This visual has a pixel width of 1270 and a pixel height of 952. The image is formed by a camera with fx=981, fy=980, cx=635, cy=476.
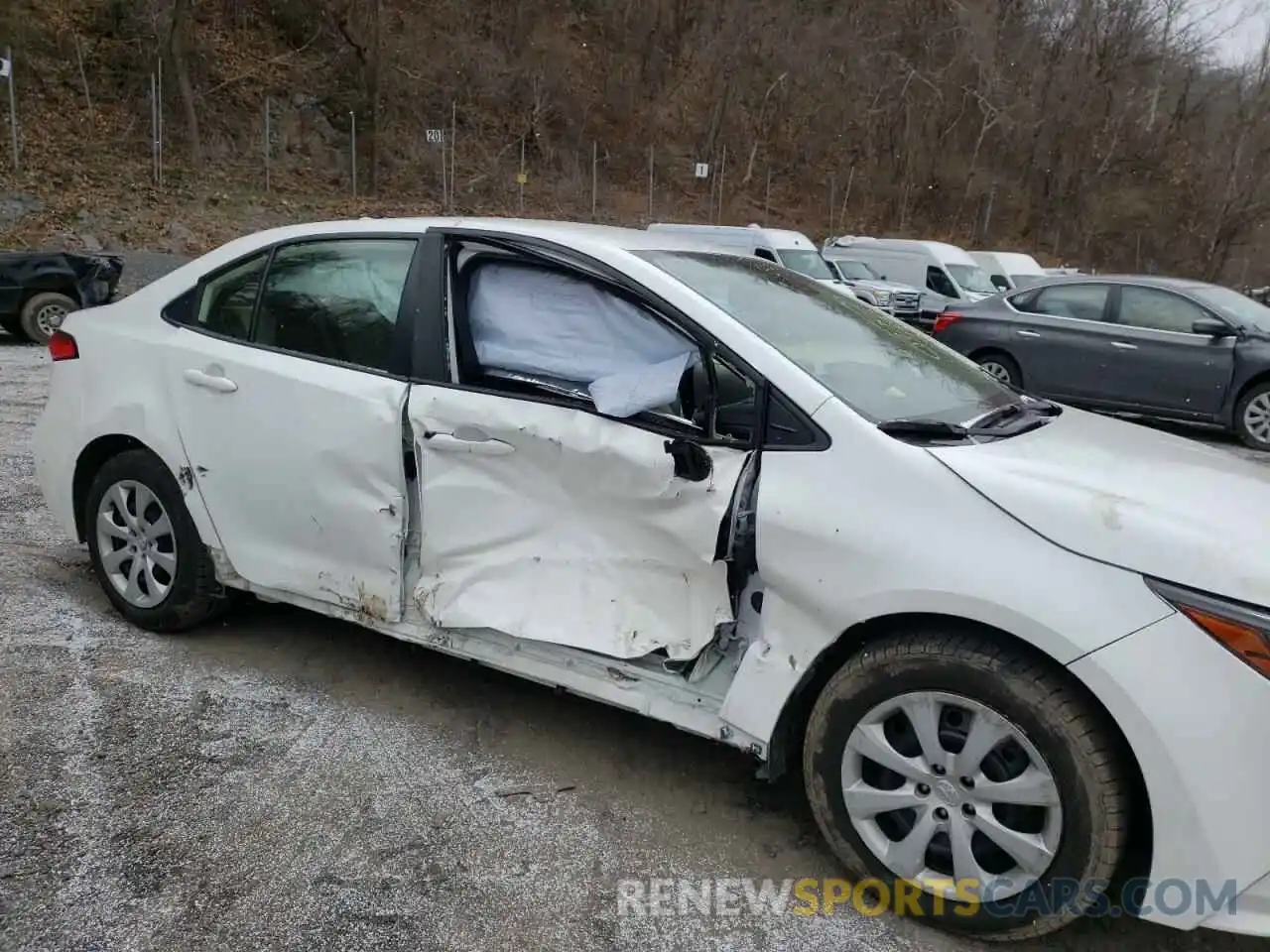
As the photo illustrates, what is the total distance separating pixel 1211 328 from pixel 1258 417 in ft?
3.09

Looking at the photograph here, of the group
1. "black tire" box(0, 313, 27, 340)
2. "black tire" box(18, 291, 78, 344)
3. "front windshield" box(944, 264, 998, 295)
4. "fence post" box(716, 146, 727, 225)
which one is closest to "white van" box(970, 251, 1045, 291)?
"front windshield" box(944, 264, 998, 295)

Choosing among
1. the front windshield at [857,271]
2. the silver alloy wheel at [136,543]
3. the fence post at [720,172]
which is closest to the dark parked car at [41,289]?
the silver alloy wheel at [136,543]

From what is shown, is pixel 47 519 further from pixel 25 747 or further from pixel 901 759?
pixel 901 759

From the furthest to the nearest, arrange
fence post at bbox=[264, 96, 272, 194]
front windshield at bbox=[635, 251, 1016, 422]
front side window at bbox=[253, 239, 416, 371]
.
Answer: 1. fence post at bbox=[264, 96, 272, 194]
2. front side window at bbox=[253, 239, 416, 371]
3. front windshield at bbox=[635, 251, 1016, 422]

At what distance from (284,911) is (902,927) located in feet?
4.98

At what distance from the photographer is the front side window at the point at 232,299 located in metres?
3.60

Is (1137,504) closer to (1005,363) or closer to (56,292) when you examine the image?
(1005,363)

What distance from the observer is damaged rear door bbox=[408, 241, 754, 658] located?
266 cm

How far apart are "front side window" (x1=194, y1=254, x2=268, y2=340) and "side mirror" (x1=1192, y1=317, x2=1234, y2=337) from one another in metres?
8.94

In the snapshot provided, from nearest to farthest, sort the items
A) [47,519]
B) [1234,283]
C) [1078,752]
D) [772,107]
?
[1078,752], [47,519], [772,107], [1234,283]

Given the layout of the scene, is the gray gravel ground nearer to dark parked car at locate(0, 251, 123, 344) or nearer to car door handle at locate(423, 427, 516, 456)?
car door handle at locate(423, 427, 516, 456)

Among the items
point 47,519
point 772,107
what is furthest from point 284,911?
point 772,107

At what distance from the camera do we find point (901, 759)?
7.80ft

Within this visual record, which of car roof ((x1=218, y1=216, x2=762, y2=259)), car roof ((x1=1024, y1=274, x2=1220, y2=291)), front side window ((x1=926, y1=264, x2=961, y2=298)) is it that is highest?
car roof ((x1=218, y1=216, x2=762, y2=259))
